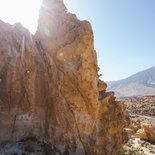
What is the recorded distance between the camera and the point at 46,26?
2228cm

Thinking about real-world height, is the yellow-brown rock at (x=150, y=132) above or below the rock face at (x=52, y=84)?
below

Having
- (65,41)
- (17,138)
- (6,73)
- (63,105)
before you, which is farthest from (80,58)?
(17,138)

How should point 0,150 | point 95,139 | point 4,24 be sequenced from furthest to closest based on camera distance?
point 95,139 < point 4,24 < point 0,150

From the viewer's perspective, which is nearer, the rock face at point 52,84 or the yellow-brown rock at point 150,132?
the rock face at point 52,84

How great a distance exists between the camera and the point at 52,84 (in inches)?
849

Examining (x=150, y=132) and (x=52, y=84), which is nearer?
(x=52, y=84)

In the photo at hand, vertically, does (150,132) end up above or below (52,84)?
below

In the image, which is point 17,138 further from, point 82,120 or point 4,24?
point 4,24

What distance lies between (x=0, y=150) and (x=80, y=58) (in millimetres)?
8095

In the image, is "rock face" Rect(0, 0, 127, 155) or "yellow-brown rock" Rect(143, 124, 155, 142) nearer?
"rock face" Rect(0, 0, 127, 155)

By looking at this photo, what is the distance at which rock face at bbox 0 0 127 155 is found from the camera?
66.6ft

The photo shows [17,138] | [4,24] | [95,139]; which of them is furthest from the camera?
[95,139]

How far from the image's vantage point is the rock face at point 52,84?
66.6 feet

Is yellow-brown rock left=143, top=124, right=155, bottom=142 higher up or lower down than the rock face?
lower down
